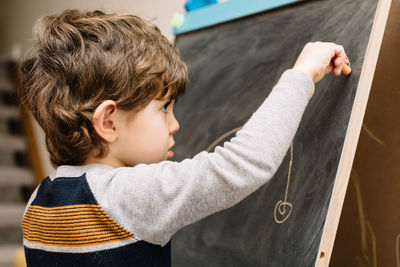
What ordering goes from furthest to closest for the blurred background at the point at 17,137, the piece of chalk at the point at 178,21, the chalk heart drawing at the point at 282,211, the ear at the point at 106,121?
the blurred background at the point at 17,137 < the piece of chalk at the point at 178,21 < the chalk heart drawing at the point at 282,211 < the ear at the point at 106,121

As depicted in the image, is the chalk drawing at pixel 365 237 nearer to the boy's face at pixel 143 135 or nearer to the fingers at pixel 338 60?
the fingers at pixel 338 60

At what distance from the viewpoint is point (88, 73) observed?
712 millimetres

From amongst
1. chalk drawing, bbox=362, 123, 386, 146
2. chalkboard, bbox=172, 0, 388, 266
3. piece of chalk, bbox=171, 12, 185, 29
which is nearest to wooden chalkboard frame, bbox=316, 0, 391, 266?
chalkboard, bbox=172, 0, 388, 266

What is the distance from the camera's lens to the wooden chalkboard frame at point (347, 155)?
2.32ft

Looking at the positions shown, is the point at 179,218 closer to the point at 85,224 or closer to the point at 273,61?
the point at 85,224

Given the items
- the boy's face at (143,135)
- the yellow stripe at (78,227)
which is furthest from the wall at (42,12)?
the yellow stripe at (78,227)

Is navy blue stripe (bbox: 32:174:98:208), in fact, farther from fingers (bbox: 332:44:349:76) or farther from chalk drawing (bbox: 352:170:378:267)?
chalk drawing (bbox: 352:170:378:267)

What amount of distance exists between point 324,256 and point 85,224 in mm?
451

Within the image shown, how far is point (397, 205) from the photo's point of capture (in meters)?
0.88

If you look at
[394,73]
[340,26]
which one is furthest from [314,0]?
[394,73]

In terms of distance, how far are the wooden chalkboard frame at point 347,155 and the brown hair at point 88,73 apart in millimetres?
359

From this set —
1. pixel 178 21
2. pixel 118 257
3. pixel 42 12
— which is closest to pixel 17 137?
pixel 42 12

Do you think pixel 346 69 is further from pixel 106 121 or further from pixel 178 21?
pixel 178 21

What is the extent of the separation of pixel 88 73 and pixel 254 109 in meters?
0.43
